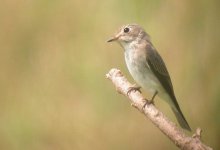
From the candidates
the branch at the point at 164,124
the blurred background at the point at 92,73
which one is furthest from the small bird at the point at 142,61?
the blurred background at the point at 92,73

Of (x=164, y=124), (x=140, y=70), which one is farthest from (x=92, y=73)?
(x=164, y=124)

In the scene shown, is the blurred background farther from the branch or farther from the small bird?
the branch

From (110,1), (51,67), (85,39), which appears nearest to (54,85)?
(51,67)

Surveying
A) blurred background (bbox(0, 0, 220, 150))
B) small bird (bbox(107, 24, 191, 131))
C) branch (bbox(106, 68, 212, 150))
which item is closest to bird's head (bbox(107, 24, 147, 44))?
small bird (bbox(107, 24, 191, 131))

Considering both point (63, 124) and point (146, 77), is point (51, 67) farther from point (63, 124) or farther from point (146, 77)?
point (146, 77)

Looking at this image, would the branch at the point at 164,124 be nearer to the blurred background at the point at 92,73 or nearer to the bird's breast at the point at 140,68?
the bird's breast at the point at 140,68

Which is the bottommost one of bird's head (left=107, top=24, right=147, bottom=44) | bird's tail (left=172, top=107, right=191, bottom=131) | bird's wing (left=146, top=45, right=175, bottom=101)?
bird's tail (left=172, top=107, right=191, bottom=131)
